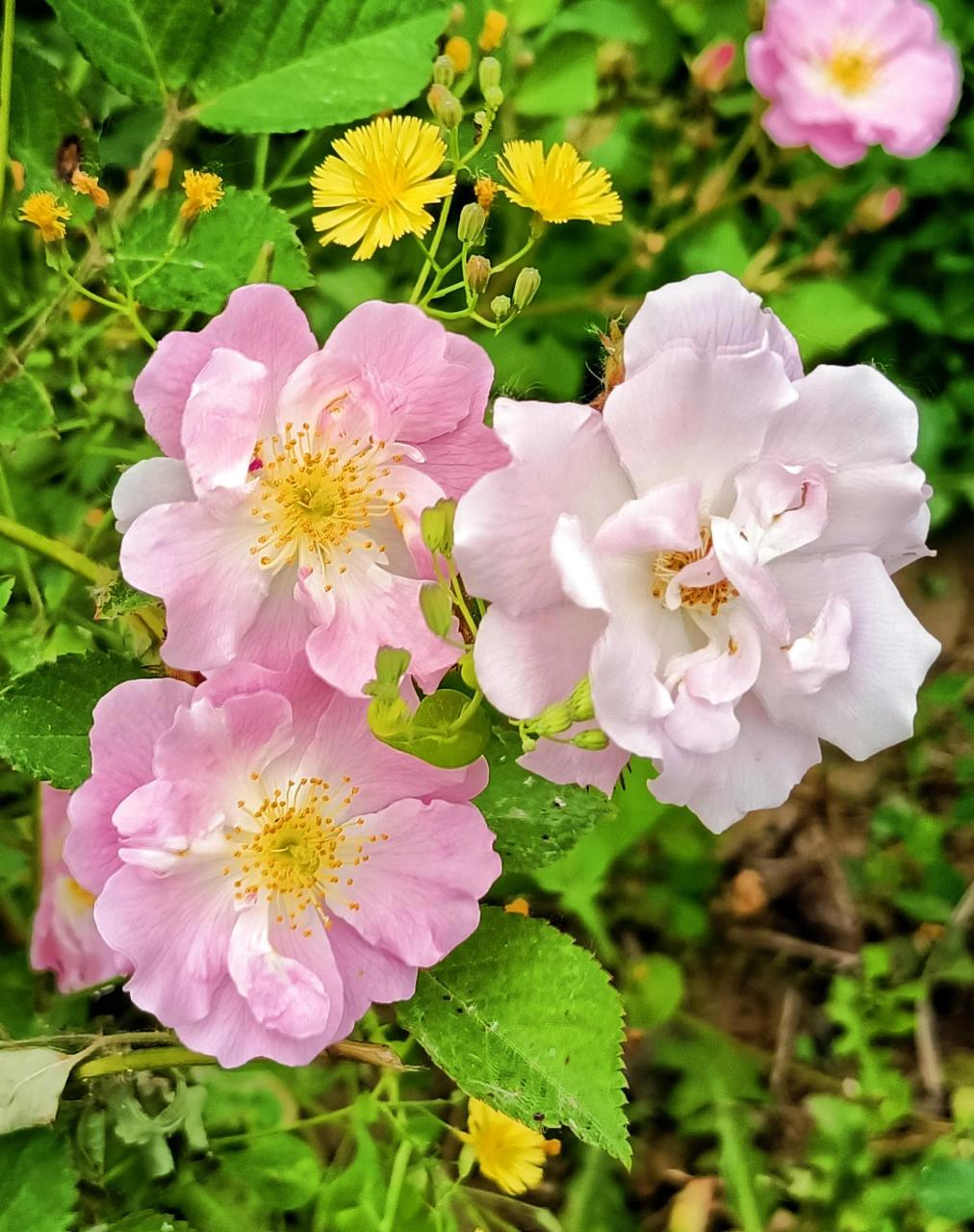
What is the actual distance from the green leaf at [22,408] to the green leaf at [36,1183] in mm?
250

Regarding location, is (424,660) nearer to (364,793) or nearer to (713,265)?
(364,793)

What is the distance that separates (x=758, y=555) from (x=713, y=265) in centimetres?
46

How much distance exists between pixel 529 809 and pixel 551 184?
20cm

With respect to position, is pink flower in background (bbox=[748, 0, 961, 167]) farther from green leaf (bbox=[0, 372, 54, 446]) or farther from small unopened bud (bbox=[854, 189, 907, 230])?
green leaf (bbox=[0, 372, 54, 446])

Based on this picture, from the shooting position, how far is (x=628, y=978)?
0.82m

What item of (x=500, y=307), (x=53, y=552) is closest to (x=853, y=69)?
(x=500, y=307)

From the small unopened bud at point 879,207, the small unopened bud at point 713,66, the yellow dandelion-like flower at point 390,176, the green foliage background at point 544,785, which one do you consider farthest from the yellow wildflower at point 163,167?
the small unopened bud at point 879,207

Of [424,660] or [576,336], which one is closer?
[424,660]

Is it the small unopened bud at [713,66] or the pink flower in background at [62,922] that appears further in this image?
A: the small unopened bud at [713,66]

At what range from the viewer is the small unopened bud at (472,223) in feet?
1.16

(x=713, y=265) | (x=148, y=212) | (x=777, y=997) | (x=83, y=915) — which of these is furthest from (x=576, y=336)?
(x=777, y=997)

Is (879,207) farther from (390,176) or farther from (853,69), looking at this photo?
(390,176)

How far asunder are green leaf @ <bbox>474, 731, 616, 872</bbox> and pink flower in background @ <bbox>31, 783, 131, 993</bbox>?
0.21 meters

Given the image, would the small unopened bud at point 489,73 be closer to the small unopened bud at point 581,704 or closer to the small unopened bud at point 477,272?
the small unopened bud at point 477,272
